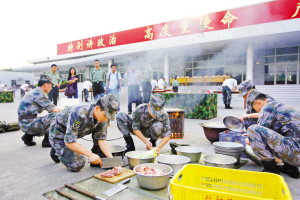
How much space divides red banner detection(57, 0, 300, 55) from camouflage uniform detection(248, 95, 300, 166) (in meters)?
14.6

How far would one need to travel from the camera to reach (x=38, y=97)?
3.75m

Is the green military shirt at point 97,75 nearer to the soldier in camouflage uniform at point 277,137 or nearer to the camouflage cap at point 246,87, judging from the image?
the camouflage cap at point 246,87

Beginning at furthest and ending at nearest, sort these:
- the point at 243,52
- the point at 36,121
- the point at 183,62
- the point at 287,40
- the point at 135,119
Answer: the point at 183,62 < the point at 243,52 < the point at 287,40 < the point at 36,121 < the point at 135,119

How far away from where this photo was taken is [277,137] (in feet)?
7.50

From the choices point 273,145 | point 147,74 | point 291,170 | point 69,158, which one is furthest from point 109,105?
point 147,74

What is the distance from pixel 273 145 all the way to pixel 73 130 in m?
2.23

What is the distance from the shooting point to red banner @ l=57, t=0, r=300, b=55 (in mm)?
14031

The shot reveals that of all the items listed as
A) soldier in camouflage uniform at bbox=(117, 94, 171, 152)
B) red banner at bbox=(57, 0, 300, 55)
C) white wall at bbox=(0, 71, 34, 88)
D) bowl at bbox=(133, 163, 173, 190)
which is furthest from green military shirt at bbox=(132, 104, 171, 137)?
white wall at bbox=(0, 71, 34, 88)

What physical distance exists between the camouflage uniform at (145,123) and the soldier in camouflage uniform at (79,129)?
624mm

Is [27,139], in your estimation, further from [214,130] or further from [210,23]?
[210,23]

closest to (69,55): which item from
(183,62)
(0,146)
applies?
(183,62)

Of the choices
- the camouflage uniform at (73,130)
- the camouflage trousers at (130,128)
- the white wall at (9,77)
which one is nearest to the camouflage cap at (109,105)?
the camouflage uniform at (73,130)

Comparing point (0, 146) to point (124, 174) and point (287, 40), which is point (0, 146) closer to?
point (124, 174)

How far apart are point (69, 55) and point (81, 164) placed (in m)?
30.3
